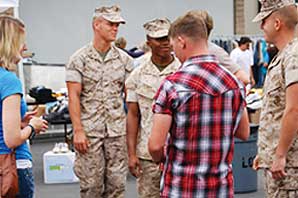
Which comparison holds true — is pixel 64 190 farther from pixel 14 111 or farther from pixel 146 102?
pixel 14 111

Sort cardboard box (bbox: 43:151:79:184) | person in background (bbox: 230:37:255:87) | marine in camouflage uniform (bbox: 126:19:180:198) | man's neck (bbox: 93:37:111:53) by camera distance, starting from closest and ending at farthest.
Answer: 1. marine in camouflage uniform (bbox: 126:19:180:198)
2. man's neck (bbox: 93:37:111:53)
3. cardboard box (bbox: 43:151:79:184)
4. person in background (bbox: 230:37:255:87)

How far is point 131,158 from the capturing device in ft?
17.1

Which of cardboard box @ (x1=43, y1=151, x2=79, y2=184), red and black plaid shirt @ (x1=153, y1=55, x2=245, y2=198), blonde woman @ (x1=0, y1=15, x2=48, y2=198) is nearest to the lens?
red and black plaid shirt @ (x1=153, y1=55, x2=245, y2=198)

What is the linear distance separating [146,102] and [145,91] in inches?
3.1

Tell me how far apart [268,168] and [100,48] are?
1.92m

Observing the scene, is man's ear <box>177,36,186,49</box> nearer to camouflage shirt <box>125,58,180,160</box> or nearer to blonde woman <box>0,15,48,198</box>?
blonde woman <box>0,15,48,198</box>

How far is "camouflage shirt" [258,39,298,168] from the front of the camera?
4.06 metres

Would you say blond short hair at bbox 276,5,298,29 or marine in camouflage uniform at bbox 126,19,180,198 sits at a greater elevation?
blond short hair at bbox 276,5,298,29

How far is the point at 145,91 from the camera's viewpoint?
5133mm

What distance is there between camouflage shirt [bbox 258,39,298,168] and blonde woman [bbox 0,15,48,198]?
136 cm

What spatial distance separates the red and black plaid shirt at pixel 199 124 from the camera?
11.8 ft

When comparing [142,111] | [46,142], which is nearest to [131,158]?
[142,111]

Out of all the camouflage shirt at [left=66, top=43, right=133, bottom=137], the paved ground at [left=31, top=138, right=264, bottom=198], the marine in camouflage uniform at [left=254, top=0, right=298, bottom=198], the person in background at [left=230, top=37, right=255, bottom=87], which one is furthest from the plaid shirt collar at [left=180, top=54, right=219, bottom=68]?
the person in background at [left=230, top=37, right=255, bottom=87]

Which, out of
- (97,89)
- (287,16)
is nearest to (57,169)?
(97,89)
